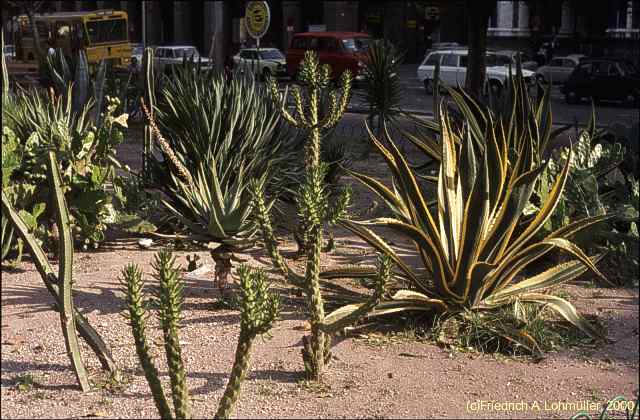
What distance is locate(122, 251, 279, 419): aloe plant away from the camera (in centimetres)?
392

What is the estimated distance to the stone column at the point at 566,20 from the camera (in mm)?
46469

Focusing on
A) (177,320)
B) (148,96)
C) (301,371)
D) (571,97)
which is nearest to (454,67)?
(571,97)

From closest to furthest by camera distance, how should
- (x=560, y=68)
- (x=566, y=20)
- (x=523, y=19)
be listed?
(x=560, y=68) < (x=566, y=20) < (x=523, y=19)

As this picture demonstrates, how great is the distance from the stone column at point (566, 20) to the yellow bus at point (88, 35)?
64.9ft

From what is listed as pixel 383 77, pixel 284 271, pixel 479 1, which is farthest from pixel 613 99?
pixel 284 271

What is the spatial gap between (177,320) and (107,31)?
36.7 meters

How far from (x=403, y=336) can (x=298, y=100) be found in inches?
59.5

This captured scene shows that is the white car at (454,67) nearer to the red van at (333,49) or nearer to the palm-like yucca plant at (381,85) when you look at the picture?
the red van at (333,49)

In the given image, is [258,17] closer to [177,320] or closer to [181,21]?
[177,320]

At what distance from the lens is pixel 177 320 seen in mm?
3982

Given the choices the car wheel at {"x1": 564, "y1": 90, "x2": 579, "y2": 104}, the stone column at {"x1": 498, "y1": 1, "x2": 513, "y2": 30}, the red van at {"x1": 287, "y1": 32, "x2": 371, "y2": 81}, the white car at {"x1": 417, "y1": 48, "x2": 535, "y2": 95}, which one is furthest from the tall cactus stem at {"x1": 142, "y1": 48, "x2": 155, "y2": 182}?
the stone column at {"x1": 498, "y1": 1, "x2": 513, "y2": 30}

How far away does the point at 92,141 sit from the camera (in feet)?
25.8

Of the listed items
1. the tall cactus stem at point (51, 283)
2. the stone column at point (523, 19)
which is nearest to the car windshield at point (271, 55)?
the stone column at point (523, 19)

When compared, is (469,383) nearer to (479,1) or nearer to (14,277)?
(14,277)
